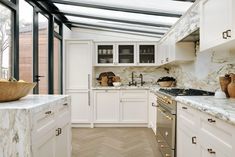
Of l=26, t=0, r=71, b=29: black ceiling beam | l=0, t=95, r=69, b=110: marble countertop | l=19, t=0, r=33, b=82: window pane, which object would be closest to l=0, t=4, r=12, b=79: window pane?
l=19, t=0, r=33, b=82: window pane

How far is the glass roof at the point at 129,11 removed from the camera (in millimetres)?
3393

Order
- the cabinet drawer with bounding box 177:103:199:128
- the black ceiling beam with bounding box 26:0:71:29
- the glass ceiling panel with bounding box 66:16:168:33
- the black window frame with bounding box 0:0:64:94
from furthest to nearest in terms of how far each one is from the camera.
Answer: the glass ceiling panel with bounding box 66:16:168:33 → the black ceiling beam with bounding box 26:0:71:29 → the black window frame with bounding box 0:0:64:94 → the cabinet drawer with bounding box 177:103:199:128

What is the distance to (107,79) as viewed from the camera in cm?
554

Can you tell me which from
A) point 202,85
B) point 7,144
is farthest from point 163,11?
point 7,144

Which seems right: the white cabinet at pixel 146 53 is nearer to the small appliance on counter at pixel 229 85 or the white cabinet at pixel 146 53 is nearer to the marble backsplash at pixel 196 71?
the marble backsplash at pixel 196 71

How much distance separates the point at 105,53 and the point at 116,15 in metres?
1.42

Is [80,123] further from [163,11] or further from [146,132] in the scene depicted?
[163,11]

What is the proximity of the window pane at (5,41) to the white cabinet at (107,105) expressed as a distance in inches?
101

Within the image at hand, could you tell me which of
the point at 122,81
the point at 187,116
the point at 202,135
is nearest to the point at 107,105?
the point at 122,81

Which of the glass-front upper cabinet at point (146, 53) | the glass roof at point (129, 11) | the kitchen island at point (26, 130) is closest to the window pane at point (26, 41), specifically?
the glass roof at point (129, 11)

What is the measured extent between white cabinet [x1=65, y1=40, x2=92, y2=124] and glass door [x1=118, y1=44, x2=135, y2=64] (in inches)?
30.8

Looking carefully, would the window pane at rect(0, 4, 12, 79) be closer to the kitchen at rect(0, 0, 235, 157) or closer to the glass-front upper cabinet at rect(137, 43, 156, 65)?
the kitchen at rect(0, 0, 235, 157)

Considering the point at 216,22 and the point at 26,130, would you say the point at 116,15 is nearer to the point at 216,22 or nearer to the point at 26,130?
the point at 216,22

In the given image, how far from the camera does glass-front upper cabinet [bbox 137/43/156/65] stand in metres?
5.59
